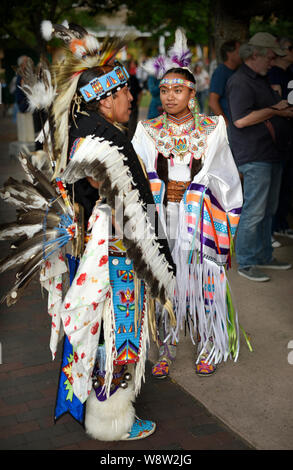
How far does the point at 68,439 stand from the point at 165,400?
0.63 meters

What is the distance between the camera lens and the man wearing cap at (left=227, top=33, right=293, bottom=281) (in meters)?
4.74

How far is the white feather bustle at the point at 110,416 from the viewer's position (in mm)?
2789

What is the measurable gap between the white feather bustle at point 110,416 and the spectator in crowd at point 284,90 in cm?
347

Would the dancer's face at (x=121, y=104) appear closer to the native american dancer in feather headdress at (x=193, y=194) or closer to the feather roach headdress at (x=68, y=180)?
the feather roach headdress at (x=68, y=180)

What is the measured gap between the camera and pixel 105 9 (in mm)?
12547

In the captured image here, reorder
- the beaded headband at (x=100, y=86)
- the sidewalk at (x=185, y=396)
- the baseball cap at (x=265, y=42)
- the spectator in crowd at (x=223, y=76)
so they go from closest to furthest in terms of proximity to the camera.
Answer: the beaded headband at (x=100, y=86)
the sidewalk at (x=185, y=396)
the baseball cap at (x=265, y=42)
the spectator in crowd at (x=223, y=76)

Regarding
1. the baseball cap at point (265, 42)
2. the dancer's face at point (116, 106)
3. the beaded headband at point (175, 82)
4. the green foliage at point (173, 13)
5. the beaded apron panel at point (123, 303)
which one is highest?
the green foliage at point (173, 13)

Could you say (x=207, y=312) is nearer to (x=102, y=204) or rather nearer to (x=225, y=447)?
(x=225, y=447)

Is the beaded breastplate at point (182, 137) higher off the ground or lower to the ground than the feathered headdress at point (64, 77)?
lower

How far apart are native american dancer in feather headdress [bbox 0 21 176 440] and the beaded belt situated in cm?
80

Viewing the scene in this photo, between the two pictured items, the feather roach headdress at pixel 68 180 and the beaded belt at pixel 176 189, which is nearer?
the feather roach headdress at pixel 68 180

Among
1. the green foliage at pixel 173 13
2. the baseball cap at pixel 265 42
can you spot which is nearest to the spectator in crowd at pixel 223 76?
the baseball cap at pixel 265 42

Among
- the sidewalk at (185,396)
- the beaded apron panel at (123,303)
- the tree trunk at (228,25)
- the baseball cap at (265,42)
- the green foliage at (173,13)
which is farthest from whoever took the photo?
the green foliage at (173,13)

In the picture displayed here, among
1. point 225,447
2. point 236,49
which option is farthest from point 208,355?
point 236,49
